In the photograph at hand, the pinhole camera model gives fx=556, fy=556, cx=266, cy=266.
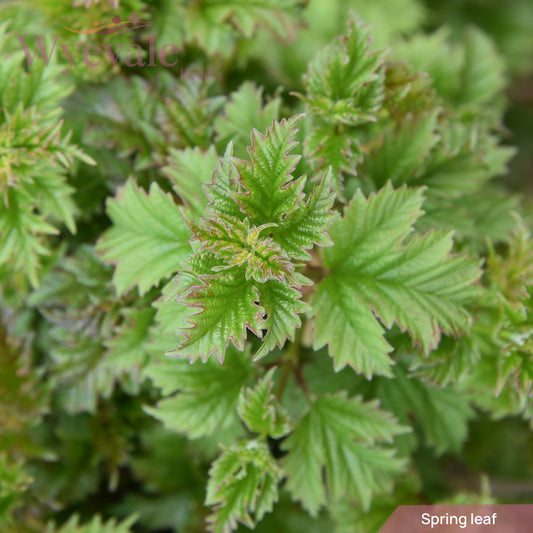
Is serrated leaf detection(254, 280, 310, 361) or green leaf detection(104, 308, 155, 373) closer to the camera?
serrated leaf detection(254, 280, 310, 361)

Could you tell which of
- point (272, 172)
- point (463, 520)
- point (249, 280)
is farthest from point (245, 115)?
point (463, 520)

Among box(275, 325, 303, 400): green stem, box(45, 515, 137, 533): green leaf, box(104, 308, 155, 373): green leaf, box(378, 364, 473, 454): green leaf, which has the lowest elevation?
box(45, 515, 137, 533): green leaf

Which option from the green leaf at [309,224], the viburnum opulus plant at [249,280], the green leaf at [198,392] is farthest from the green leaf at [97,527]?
the green leaf at [309,224]

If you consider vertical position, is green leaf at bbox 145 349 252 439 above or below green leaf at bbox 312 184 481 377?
below

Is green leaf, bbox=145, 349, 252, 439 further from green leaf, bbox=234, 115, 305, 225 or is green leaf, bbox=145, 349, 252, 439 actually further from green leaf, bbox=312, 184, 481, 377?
green leaf, bbox=234, 115, 305, 225

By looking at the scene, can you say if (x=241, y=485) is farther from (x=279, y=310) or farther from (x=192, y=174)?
(x=192, y=174)

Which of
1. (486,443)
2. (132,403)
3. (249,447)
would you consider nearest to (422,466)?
(486,443)

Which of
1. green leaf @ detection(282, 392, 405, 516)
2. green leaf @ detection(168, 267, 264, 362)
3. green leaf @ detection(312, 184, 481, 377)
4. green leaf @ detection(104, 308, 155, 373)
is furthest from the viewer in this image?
green leaf @ detection(104, 308, 155, 373)

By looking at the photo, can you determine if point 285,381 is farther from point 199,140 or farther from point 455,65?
point 455,65

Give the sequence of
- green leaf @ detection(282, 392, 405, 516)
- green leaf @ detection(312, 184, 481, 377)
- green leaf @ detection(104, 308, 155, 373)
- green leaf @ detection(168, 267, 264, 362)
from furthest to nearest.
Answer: green leaf @ detection(104, 308, 155, 373), green leaf @ detection(282, 392, 405, 516), green leaf @ detection(312, 184, 481, 377), green leaf @ detection(168, 267, 264, 362)

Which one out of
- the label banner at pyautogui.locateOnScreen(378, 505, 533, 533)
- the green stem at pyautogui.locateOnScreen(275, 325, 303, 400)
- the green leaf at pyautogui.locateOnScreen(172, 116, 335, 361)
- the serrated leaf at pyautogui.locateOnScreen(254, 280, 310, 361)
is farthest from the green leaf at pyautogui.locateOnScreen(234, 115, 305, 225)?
the label banner at pyautogui.locateOnScreen(378, 505, 533, 533)
